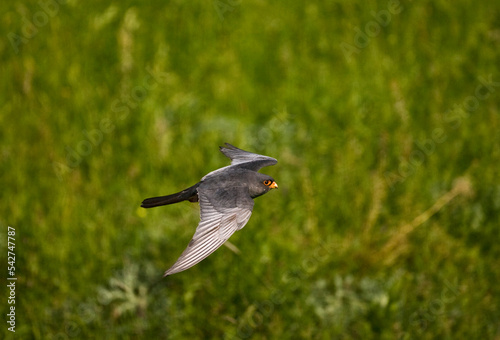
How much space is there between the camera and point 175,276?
15.7 ft

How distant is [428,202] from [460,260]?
640 mm

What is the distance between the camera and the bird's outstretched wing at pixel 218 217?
231 cm

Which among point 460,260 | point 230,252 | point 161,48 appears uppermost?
point 161,48

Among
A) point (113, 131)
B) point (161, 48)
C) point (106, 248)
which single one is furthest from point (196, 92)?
point (106, 248)

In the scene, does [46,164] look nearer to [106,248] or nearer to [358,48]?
[106,248]

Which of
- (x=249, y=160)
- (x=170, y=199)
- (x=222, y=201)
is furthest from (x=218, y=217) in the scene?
(x=249, y=160)

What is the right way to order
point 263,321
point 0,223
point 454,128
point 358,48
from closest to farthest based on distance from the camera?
point 263,321, point 0,223, point 454,128, point 358,48

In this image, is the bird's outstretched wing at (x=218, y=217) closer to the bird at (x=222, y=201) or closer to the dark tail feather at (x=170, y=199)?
the bird at (x=222, y=201)

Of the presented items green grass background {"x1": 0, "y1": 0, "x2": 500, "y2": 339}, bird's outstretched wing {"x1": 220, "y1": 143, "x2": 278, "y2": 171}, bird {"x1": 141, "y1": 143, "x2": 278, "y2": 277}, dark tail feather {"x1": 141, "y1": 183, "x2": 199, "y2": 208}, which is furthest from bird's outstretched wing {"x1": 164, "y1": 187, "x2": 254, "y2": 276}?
green grass background {"x1": 0, "y1": 0, "x2": 500, "y2": 339}

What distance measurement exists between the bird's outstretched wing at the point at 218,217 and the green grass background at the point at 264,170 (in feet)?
5.52

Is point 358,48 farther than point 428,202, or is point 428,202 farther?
point 358,48

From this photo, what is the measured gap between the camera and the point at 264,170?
575 cm

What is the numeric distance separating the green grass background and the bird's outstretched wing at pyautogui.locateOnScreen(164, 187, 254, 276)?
5.52 ft

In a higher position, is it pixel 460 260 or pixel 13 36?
pixel 13 36
